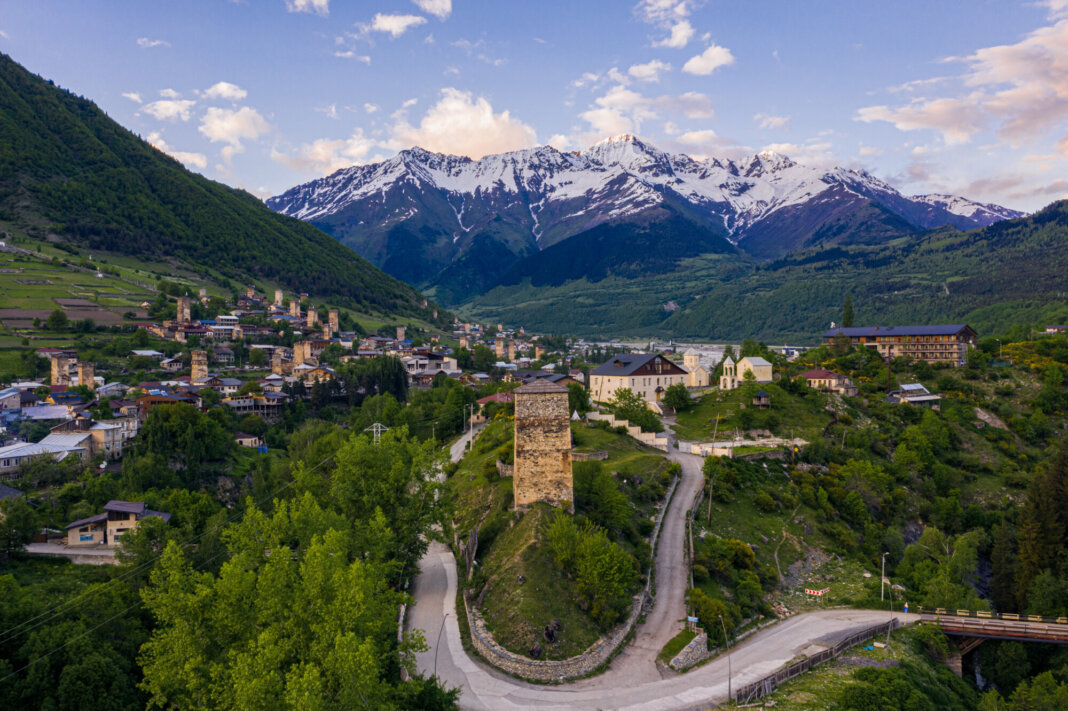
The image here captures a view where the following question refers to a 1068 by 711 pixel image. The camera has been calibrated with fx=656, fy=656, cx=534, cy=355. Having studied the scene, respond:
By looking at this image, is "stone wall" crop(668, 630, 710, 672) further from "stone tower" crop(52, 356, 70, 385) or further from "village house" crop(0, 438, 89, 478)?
"stone tower" crop(52, 356, 70, 385)

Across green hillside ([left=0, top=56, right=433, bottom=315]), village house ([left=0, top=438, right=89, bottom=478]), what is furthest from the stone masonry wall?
green hillside ([left=0, top=56, right=433, bottom=315])

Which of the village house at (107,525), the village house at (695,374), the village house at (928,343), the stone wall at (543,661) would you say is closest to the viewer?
the stone wall at (543,661)

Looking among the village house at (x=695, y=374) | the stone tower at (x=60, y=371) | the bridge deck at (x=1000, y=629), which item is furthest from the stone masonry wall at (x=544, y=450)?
the stone tower at (x=60, y=371)

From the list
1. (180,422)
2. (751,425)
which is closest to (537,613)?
(751,425)

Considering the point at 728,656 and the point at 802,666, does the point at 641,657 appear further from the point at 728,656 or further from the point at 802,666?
the point at 802,666

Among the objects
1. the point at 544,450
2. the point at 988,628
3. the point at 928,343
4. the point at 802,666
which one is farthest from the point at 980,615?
the point at 928,343

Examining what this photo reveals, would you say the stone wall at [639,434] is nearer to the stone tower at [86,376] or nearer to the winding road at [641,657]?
the winding road at [641,657]

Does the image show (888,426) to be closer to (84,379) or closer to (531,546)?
(531,546)
